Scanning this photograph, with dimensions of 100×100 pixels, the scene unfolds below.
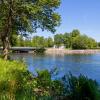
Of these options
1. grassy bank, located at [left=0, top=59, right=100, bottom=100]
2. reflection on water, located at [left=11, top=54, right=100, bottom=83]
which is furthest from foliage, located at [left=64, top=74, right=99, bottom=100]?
reflection on water, located at [left=11, top=54, right=100, bottom=83]

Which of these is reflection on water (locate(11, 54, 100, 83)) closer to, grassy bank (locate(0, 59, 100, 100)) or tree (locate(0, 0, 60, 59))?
tree (locate(0, 0, 60, 59))

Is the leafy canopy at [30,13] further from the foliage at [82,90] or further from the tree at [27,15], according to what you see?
the foliage at [82,90]

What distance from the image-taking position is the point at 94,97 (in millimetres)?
8469

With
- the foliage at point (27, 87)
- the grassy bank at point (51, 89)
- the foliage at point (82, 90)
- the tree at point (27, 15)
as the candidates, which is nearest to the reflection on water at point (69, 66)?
the tree at point (27, 15)

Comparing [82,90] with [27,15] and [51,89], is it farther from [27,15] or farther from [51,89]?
[27,15]

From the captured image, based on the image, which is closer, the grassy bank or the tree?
the grassy bank

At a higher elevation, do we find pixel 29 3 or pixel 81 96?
pixel 29 3

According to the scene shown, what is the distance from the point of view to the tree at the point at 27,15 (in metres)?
32.0

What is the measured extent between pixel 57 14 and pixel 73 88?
25.3m

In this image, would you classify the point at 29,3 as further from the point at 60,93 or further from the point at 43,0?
the point at 60,93

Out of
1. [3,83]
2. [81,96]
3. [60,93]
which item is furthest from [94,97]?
Answer: [3,83]

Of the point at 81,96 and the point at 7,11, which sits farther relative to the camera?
the point at 7,11

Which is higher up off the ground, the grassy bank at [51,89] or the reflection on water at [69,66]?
the grassy bank at [51,89]

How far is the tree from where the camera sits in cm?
3195
